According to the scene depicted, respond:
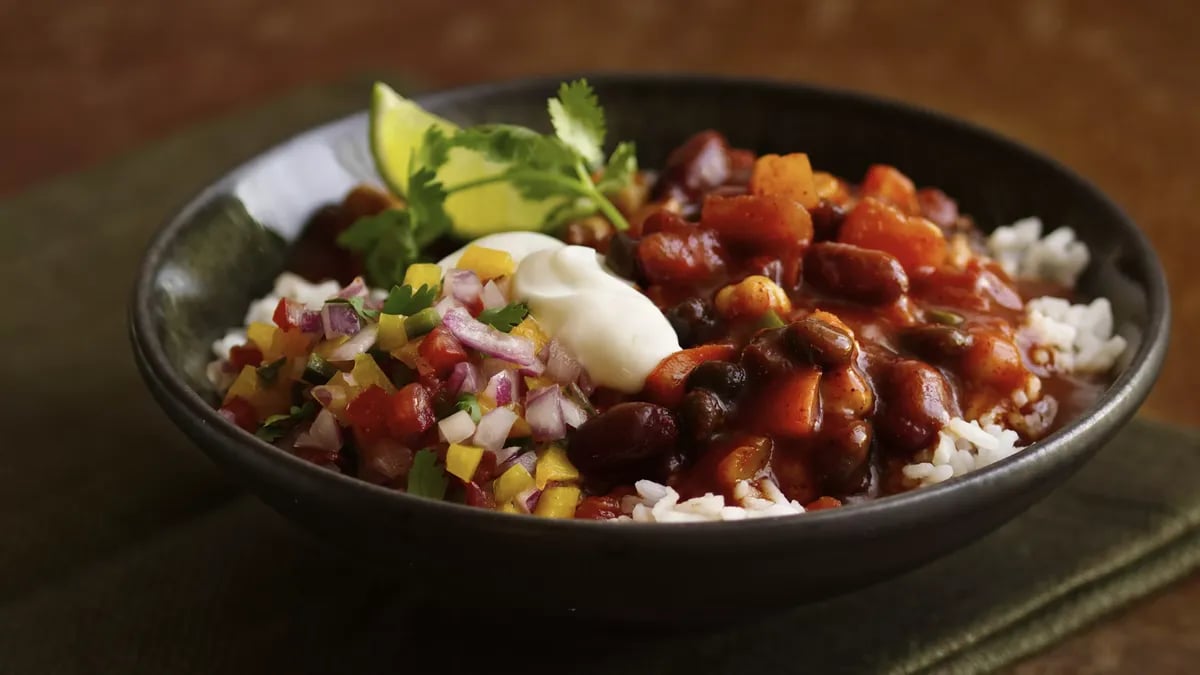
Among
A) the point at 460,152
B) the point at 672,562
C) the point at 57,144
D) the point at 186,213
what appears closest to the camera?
the point at 672,562

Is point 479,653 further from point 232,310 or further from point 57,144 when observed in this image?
point 57,144

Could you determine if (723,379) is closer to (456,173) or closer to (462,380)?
(462,380)

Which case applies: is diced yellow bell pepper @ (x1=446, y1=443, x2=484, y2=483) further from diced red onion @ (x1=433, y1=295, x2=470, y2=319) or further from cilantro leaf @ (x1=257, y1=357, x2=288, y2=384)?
cilantro leaf @ (x1=257, y1=357, x2=288, y2=384)

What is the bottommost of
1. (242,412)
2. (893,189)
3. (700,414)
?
(242,412)

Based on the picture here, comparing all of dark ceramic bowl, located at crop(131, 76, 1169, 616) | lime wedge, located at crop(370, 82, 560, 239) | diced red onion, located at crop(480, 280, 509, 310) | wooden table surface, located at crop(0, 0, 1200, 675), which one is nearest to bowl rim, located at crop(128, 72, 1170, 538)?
dark ceramic bowl, located at crop(131, 76, 1169, 616)

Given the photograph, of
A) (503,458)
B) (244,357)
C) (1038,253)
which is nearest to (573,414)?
(503,458)

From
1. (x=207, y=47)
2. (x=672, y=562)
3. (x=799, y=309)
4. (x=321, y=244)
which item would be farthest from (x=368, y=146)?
(x=207, y=47)
